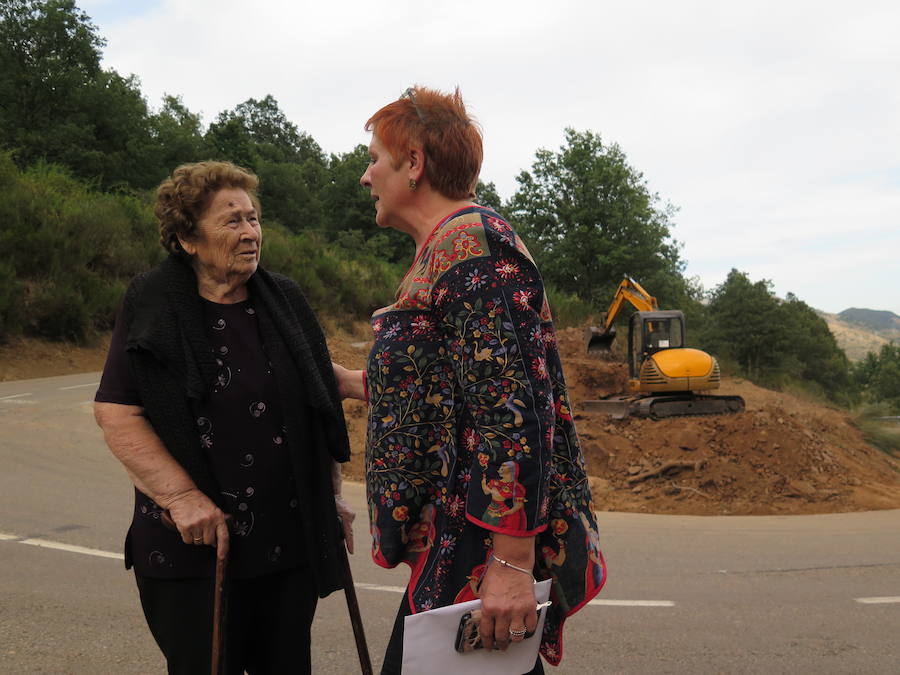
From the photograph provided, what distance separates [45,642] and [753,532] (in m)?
6.55

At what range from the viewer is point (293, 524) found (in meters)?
2.53

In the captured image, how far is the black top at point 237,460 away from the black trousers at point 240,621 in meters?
0.06

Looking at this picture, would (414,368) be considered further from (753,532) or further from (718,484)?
(718,484)

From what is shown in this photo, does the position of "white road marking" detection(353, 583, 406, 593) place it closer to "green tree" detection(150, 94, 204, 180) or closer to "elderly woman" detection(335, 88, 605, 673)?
"elderly woman" detection(335, 88, 605, 673)

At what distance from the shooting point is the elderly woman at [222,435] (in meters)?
2.32

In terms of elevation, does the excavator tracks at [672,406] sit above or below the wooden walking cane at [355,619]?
below

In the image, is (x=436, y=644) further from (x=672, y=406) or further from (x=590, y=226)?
(x=590, y=226)

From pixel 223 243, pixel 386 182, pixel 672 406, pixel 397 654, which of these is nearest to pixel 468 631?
pixel 397 654

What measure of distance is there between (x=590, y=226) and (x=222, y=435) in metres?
44.8

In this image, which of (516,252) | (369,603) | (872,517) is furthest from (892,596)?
(516,252)

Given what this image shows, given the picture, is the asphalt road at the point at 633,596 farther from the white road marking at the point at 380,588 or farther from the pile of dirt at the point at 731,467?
the pile of dirt at the point at 731,467

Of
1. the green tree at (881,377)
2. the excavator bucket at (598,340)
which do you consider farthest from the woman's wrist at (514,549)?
the green tree at (881,377)

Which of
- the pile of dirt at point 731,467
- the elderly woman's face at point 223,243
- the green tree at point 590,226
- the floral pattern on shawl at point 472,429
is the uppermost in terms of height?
the green tree at point 590,226

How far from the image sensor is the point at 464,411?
198 cm
